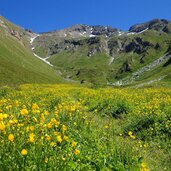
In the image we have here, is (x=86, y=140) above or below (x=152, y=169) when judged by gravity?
above

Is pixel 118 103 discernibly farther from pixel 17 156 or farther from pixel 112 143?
pixel 17 156

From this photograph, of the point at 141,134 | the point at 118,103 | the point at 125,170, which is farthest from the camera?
the point at 118,103

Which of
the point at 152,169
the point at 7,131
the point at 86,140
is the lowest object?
the point at 152,169

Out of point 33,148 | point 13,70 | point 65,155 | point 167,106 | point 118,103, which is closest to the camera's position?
point 33,148

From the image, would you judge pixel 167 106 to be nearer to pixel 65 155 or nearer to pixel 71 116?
pixel 71 116

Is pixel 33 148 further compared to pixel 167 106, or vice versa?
pixel 167 106

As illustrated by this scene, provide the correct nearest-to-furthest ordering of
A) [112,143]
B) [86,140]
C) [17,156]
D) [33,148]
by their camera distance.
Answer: [17,156] < [33,148] < [112,143] < [86,140]

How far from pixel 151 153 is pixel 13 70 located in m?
136

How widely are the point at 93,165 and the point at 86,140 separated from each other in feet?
6.72

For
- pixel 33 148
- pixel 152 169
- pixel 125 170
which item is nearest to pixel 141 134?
pixel 152 169

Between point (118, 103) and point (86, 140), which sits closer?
point (86, 140)

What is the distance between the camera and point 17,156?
5.40 metres

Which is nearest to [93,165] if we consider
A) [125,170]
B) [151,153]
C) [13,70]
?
[125,170]

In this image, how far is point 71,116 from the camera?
1114 centimetres
